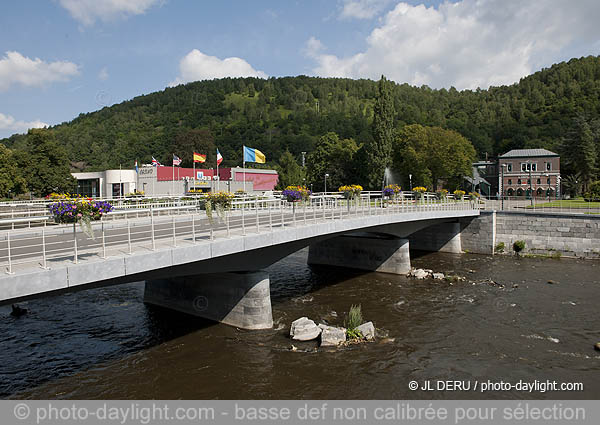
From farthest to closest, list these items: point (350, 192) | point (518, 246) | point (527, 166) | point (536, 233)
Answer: point (527, 166) → point (518, 246) → point (536, 233) → point (350, 192)

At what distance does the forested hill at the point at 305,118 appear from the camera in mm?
114562

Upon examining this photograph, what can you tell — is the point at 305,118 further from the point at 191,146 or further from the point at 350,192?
the point at 350,192

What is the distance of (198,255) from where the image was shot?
540 inches

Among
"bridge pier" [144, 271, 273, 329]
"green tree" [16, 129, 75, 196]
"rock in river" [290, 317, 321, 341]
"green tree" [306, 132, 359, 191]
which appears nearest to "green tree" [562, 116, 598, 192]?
"green tree" [306, 132, 359, 191]

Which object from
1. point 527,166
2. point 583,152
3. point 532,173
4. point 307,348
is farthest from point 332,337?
point 583,152

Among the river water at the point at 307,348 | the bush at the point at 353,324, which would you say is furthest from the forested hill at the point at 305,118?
the bush at the point at 353,324

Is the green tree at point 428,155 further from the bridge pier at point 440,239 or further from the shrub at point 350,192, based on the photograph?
the shrub at point 350,192

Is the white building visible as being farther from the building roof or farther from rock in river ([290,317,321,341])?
the building roof

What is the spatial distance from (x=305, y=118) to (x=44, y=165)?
360ft

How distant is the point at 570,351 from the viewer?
645 inches

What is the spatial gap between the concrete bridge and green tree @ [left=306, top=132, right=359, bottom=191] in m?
42.4

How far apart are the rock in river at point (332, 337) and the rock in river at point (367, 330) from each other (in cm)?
91

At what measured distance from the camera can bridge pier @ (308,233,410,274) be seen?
31203 millimetres
